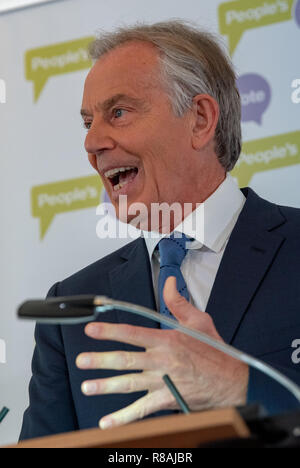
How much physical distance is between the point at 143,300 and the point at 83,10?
3.91 ft

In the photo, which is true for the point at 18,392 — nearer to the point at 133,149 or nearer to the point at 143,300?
the point at 143,300

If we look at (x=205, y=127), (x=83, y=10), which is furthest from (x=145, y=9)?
(x=205, y=127)

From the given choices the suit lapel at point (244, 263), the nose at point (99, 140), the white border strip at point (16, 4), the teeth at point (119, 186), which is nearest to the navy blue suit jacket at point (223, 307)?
the suit lapel at point (244, 263)

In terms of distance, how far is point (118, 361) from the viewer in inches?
49.5

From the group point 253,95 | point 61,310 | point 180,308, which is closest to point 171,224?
point 253,95

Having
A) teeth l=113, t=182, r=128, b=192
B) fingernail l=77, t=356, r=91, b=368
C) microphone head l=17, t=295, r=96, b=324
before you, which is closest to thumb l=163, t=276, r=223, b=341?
fingernail l=77, t=356, r=91, b=368

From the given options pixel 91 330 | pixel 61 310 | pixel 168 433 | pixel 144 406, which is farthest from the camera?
pixel 144 406

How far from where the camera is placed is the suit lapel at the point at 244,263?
5.90ft

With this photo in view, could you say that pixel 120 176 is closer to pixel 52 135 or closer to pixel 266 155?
pixel 266 155

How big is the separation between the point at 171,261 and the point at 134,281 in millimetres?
110

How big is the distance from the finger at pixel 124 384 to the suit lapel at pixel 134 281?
53cm

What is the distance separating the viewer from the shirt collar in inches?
77.9

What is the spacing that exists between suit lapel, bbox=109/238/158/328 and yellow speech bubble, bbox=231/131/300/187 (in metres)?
0.44

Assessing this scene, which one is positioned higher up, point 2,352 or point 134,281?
point 134,281
